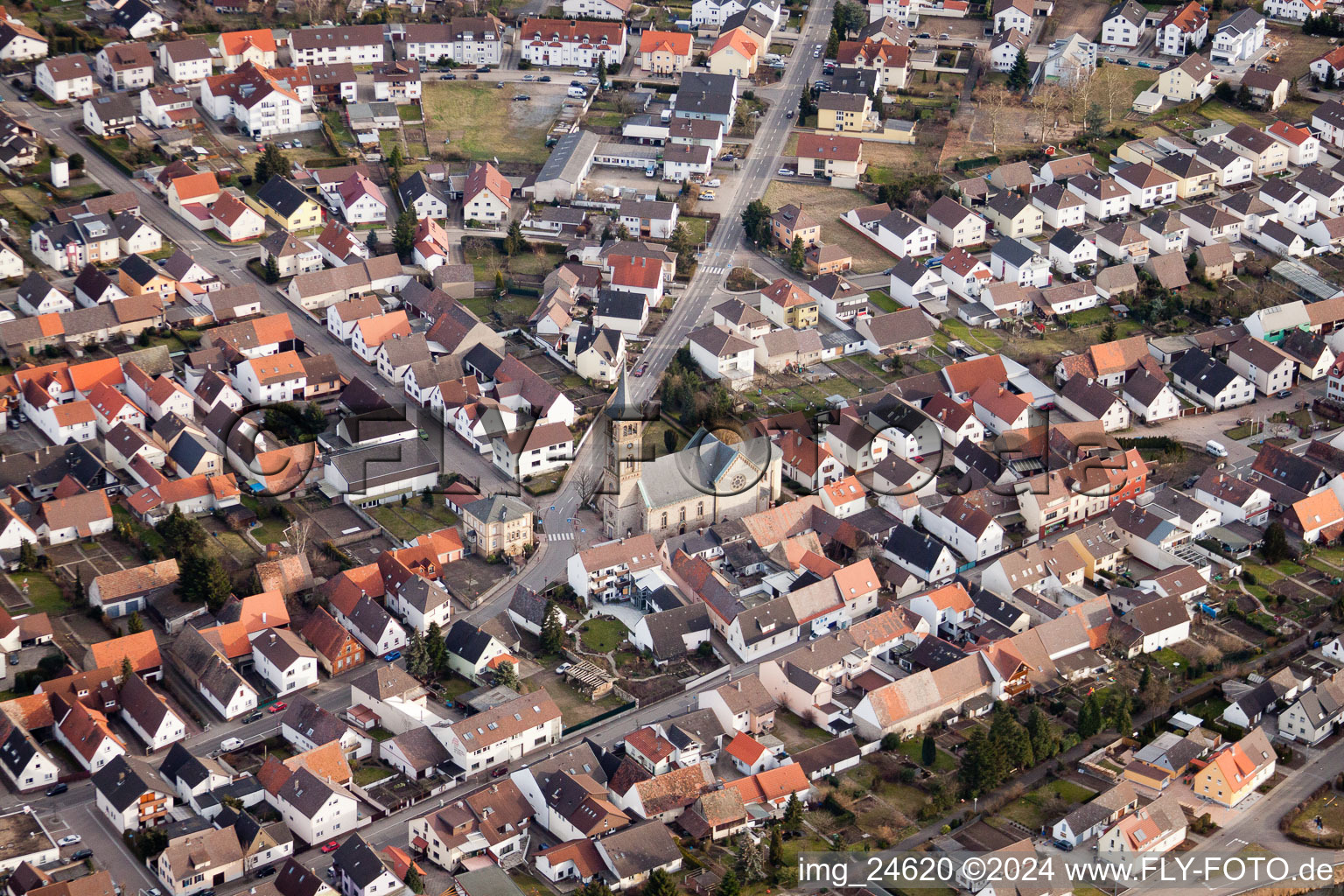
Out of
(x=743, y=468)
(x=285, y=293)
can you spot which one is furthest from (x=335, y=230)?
(x=743, y=468)

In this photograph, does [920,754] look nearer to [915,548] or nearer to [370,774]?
[915,548]

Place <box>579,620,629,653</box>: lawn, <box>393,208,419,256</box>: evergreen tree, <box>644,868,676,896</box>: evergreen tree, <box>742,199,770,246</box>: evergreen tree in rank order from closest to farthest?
<box>644,868,676,896</box>: evergreen tree < <box>579,620,629,653</box>: lawn < <box>393,208,419,256</box>: evergreen tree < <box>742,199,770,246</box>: evergreen tree

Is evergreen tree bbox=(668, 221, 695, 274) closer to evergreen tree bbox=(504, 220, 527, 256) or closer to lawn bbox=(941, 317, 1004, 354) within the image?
evergreen tree bbox=(504, 220, 527, 256)

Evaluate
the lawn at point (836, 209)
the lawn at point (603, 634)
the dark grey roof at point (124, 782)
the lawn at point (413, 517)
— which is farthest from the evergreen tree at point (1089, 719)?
the lawn at point (836, 209)

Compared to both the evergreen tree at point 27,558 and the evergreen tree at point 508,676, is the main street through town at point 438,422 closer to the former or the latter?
the evergreen tree at point 508,676

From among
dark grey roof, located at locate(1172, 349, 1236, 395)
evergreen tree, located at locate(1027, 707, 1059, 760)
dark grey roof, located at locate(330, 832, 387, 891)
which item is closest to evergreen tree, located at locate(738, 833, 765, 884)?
dark grey roof, located at locate(330, 832, 387, 891)

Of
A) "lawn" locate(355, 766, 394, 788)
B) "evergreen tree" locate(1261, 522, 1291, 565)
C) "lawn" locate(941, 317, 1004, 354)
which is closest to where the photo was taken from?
"lawn" locate(355, 766, 394, 788)

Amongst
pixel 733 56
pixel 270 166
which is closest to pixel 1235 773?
pixel 270 166
